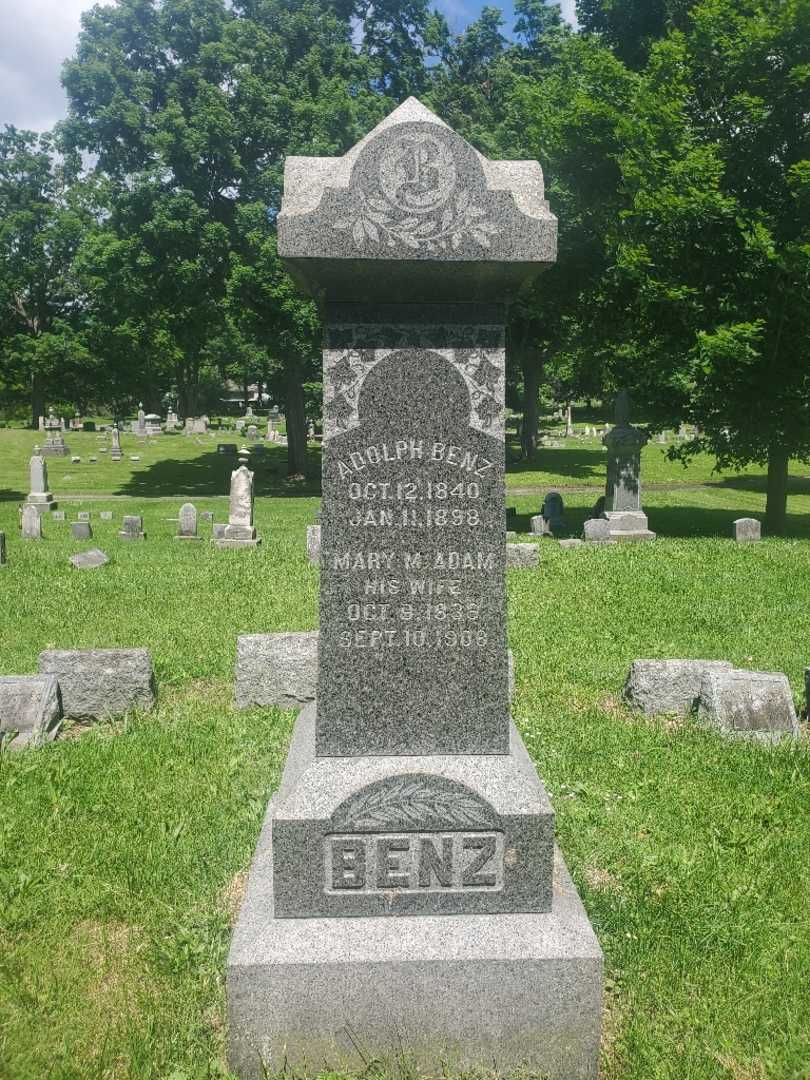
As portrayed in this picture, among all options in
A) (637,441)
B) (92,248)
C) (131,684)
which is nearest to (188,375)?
(92,248)

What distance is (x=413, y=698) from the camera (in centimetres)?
362

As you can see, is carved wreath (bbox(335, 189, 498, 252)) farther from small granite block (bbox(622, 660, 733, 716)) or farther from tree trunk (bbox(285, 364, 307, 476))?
tree trunk (bbox(285, 364, 307, 476))

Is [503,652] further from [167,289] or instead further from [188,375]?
[188,375]

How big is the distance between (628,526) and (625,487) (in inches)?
35.4

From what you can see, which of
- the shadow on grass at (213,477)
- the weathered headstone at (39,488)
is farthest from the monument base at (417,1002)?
the shadow on grass at (213,477)

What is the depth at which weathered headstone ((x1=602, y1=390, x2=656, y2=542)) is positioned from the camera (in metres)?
18.0

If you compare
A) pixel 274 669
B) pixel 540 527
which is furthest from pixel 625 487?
pixel 274 669

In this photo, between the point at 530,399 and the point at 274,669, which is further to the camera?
the point at 530,399

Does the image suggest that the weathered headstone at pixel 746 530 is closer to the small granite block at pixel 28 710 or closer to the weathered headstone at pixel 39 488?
the small granite block at pixel 28 710

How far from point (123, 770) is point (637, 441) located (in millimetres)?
14991

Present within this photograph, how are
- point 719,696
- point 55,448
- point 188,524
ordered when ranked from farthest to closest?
point 55,448, point 188,524, point 719,696

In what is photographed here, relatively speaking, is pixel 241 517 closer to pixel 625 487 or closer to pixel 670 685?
pixel 625 487

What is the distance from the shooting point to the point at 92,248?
1053 inches

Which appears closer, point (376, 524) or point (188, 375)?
point (376, 524)
